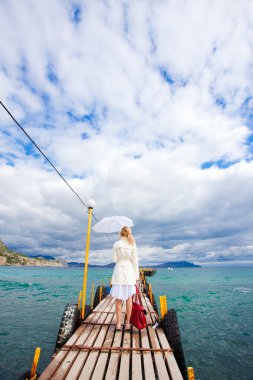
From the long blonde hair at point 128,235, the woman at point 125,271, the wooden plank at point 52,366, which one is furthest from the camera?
the long blonde hair at point 128,235

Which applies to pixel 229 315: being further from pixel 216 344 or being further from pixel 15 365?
pixel 15 365

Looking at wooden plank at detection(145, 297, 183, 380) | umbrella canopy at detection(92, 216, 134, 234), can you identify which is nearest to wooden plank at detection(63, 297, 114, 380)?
wooden plank at detection(145, 297, 183, 380)

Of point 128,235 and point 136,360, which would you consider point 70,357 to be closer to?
point 136,360

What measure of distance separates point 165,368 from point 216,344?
9.30 m

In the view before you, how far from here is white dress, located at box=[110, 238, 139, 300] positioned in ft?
18.5

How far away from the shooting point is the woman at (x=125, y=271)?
18.5ft

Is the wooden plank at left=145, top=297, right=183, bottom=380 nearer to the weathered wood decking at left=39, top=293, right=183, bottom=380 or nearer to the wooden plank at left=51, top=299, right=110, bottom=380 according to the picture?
the weathered wood decking at left=39, top=293, right=183, bottom=380

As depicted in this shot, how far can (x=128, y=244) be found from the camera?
227 inches

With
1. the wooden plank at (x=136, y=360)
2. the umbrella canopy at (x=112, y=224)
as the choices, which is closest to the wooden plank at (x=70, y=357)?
the wooden plank at (x=136, y=360)

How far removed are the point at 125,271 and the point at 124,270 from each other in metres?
0.04

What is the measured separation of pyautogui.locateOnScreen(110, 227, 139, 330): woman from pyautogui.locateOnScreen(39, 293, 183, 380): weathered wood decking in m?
0.61

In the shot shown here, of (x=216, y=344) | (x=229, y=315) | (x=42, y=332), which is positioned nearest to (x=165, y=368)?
(x=216, y=344)

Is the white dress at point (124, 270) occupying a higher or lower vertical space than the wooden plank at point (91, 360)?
higher

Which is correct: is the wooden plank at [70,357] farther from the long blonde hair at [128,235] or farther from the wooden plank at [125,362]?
the long blonde hair at [128,235]
